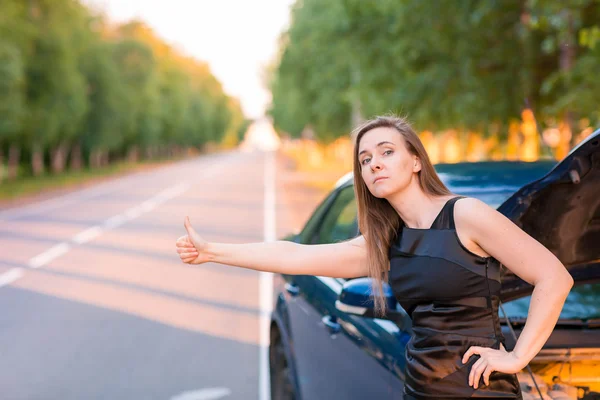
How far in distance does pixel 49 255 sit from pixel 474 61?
776 cm

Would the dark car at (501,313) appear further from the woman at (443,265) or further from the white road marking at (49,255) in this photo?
the white road marking at (49,255)

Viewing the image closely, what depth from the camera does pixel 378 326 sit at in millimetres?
3076

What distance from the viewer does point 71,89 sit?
3644cm

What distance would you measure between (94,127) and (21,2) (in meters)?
16.2

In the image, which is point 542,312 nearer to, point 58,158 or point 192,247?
point 192,247

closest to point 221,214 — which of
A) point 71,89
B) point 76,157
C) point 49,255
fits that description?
point 49,255

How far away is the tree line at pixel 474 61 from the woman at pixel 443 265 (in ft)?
23.3

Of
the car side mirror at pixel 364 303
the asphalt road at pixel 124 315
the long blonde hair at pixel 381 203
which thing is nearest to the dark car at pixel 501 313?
the car side mirror at pixel 364 303

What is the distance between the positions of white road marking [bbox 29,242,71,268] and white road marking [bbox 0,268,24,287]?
0.46 metres

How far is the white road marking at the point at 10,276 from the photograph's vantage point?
33.2 feet

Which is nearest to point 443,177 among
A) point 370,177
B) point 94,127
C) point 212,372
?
point 370,177

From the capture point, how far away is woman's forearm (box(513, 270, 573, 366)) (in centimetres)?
201

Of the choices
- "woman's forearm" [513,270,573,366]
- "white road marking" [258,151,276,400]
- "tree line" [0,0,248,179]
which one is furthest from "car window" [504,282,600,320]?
"tree line" [0,0,248,179]

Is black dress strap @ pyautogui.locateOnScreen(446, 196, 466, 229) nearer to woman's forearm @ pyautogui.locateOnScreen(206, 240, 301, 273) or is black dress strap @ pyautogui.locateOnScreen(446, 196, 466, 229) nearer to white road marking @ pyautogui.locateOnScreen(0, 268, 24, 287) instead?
woman's forearm @ pyautogui.locateOnScreen(206, 240, 301, 273)
